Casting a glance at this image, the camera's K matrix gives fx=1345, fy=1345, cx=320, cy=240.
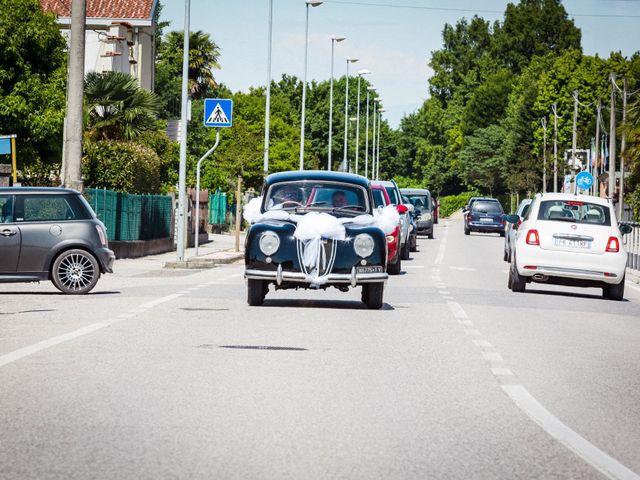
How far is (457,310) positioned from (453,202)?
11845cm

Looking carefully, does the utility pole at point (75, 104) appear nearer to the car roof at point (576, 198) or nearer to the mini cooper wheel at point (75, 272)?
the mini cooper wheel at point (75, 272)

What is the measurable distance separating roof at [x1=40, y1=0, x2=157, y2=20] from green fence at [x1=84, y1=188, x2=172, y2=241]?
28.7 meters

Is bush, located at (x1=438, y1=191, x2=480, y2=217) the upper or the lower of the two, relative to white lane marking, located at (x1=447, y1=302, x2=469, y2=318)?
upper

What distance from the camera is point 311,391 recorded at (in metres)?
9.69

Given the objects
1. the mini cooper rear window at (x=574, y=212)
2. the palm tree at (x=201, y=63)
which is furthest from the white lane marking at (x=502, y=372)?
the palm tree at (x=201, y=63)

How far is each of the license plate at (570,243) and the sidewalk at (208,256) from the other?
33.4ft

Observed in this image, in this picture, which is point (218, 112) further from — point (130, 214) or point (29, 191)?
point (29, 191)

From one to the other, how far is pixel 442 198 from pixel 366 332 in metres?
127

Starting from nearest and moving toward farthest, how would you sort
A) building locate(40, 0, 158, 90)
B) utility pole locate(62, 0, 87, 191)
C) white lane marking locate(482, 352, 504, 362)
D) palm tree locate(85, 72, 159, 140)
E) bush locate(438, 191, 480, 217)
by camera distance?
white lane marking locate(482, 352, 504, 362), utility pole locate(62, 0, 87, 191), palm tree locate(85, 72, 159, 140), building locate(40, 0, 158, 90), bush locate(438, 191, 480, 217)

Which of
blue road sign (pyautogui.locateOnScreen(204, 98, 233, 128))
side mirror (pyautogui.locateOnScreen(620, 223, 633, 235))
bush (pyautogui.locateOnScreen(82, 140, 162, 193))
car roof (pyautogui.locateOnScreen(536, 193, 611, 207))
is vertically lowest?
side mirror (pyautogui.locateOnScreen(620, 223, 633, 235))

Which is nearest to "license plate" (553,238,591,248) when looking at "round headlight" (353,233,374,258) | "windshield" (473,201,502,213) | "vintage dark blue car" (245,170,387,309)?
"vintage dark blue car" (245,170,387,309)

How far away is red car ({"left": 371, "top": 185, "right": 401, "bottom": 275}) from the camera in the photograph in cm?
2619

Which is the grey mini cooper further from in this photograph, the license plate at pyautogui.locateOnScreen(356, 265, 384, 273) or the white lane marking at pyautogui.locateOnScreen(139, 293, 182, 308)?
the license plate at pyautogui.locateOnScreen(356, 265, 384, 273)

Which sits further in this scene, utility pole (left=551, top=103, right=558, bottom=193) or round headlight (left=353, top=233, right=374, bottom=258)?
utility pole (left=551, top=103, right=558, bottom=193)
